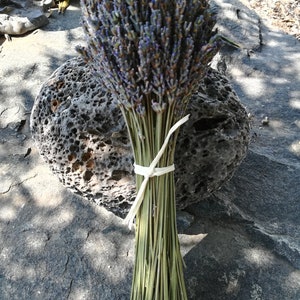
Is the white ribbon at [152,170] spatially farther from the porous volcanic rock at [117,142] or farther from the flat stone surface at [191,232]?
the flat stone surface at [191,232]

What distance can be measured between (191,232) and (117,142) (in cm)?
48

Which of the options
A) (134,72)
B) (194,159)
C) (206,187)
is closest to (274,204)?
(206,187)

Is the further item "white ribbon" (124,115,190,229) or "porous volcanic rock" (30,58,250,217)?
"porous volcanic rock" (30,58,250,217)

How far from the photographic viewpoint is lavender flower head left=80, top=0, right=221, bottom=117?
1.08 meters

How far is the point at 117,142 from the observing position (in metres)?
1.47

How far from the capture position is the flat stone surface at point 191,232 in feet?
5.00

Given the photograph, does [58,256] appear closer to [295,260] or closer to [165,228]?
[165,228]

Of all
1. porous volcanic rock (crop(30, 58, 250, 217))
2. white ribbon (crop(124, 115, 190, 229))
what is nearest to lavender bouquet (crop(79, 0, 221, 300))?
white ribbon (crop(124, 115, 190, 229))

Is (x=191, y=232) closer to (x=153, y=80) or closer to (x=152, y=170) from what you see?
(x=152, y=170)

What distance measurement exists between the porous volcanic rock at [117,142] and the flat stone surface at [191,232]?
0.19m

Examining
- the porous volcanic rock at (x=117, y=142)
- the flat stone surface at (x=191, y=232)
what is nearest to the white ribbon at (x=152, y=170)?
the porous volcanic rock at (x=117, y=142)

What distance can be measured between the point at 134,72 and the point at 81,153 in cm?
48

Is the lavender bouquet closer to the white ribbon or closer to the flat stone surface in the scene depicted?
the white ribbon

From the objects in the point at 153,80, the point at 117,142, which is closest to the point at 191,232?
the point at 117,142
